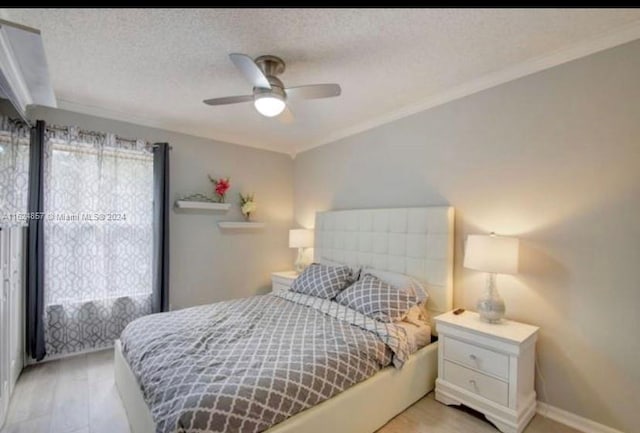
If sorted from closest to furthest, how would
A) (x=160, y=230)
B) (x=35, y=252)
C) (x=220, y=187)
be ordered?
1. (x=35, y=252)
2. (x=160, y=230)
3. (x=220, y=187)

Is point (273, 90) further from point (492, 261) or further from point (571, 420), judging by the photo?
point (571, 420)

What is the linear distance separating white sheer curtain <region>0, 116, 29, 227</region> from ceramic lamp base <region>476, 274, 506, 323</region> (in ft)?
10.6

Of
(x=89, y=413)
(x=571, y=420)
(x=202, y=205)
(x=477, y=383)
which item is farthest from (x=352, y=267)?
(x=89, y=413)

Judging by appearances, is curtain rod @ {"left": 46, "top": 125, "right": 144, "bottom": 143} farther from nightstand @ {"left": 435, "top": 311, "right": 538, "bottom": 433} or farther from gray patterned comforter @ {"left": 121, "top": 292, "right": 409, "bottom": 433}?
nightstand @ {"left": 435, "top": 311, "right": 538, "bottom": 433}

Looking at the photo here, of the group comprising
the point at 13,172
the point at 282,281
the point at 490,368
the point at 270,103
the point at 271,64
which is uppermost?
the point at 271,64

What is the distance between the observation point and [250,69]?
69.5 inches

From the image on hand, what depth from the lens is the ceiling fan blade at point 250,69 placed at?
64.5 inches

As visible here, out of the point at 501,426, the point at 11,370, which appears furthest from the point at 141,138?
the point at 501,426

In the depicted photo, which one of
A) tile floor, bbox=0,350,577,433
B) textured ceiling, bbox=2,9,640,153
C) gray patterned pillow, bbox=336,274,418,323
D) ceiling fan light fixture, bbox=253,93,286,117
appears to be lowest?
tile floor, bbox=0,350,577,433

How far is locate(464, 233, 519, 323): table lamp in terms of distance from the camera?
2088 millimetres

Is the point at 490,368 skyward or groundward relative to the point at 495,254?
groundward

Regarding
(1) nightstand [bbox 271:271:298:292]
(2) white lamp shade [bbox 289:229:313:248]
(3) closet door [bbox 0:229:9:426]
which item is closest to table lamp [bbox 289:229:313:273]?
(2) white lamp shade [bbox 289:229:313:248]

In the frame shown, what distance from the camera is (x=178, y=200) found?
3553 mm

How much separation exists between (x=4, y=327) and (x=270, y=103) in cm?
231
